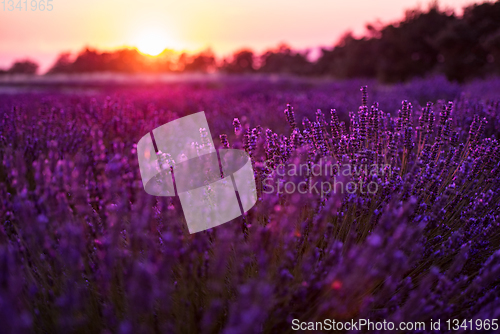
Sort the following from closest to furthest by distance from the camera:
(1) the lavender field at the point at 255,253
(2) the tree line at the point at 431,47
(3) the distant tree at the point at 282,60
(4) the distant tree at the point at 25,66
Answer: (1) the lavender field at the point at 255,253 < (2) the tree line at the point at 431,47 < (3) the distant tree at the point at 282,60 < (4) the distant tree at the point at 25,66

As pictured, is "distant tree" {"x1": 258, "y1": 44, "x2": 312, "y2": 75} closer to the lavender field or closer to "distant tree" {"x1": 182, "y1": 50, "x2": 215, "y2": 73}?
"distant tree" {"x1": 182, "y1": 50, "x2": 215, "y2": 73}

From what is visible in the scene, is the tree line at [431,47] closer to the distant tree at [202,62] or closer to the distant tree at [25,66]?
the distant tree at [202,62]

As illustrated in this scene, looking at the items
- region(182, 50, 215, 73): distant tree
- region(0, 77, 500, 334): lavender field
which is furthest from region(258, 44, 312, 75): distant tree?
region(0, 77, 500, 334): lavender field

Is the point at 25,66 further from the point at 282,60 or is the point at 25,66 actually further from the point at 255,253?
the point at 255,253

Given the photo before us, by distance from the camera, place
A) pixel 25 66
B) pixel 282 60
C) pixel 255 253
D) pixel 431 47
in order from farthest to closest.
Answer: pixel 25 66 < pixel 282 60 < pixel 431 47 < pixel 255 253

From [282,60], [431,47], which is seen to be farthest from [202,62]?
[431,47]

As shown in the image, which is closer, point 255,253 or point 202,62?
point 255,253

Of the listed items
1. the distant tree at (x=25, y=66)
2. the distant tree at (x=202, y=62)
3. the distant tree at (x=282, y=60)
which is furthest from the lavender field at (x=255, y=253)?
the distant tree at (x=25, y=66)

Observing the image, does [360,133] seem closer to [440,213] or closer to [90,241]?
[440,213]

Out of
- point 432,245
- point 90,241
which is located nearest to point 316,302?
point 432,245

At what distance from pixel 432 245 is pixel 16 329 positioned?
6.09 feet

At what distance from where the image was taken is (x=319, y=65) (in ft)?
95.3

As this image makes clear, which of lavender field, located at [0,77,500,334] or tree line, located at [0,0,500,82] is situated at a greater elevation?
tree line, located at [0,0,500,82]

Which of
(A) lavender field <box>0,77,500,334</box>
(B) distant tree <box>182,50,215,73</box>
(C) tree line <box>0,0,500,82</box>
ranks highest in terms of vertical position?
(B) distant tree <box>182,50,215,73</box>
